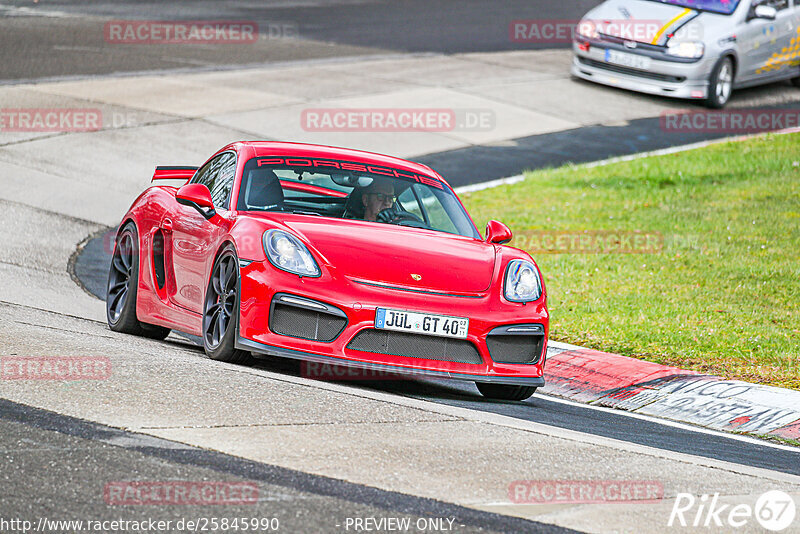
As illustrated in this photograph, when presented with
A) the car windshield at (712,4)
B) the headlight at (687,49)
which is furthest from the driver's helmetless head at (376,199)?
the car windshield at (712,4)

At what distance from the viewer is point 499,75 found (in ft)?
72.9

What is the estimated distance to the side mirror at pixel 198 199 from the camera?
308 inches

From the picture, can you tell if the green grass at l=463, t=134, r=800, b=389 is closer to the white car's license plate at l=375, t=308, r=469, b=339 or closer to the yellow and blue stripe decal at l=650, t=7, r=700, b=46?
the yellow and blue stripe decal at l=650, t=7, r=700, b=46

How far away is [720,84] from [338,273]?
1475cm

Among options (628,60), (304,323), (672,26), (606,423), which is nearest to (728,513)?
(606,423)

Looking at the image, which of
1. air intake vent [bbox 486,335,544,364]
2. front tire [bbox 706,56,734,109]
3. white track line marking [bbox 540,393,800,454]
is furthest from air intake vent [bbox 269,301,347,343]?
front tire [bbox 706,56,734,109]

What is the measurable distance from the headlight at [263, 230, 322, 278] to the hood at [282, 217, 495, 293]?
0.28 ft

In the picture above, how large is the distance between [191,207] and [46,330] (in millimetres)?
1209

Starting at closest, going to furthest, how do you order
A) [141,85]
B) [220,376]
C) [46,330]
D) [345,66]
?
[220,376] < [46,330] < [141,85] < [345,66]

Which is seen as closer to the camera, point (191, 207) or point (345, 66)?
point (191, 207)

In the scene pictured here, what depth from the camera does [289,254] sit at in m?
7.07

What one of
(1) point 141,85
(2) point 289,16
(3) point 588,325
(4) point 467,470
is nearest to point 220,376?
(4) point 467,470

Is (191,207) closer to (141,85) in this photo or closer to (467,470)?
(467,470)

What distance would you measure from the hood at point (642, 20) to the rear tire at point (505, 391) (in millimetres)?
13214
